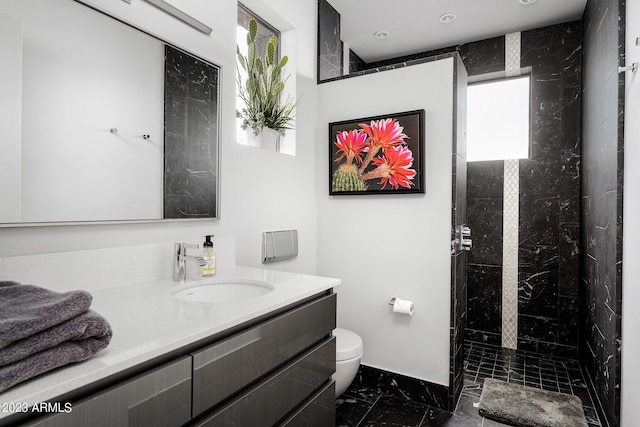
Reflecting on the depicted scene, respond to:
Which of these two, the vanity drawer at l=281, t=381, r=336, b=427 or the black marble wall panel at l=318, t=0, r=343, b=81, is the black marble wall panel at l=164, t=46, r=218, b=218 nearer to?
the vanity drawer at l=281, t=381, r=336, b=427

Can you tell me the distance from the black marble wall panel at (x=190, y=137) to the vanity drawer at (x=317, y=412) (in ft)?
3.02

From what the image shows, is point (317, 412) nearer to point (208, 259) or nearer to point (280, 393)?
point (280, 393)

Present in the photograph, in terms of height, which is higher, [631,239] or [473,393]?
[631,239]

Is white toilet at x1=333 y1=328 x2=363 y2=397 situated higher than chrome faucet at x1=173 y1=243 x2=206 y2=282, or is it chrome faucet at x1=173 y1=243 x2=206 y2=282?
chrome faucet at x1=173 y1=243 x2=206 y2=282

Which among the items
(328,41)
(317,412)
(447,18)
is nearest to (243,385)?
(317,412)

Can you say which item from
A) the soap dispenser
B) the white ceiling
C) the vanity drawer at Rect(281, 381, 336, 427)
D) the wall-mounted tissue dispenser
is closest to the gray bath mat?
the vanity drawer at Rect(281, 381, 336, 427)

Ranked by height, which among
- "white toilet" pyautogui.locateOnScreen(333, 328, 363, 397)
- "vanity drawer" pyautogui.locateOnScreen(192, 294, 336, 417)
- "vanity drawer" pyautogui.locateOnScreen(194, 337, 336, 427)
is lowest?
"white toilet" pyautogui.locateOnScreen(333, 328, 363, 397)

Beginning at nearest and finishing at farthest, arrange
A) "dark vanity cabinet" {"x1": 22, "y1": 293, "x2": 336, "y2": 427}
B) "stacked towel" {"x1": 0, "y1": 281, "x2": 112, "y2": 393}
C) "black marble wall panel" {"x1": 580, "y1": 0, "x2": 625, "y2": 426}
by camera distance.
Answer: "stacked towel" {"x1": 0, "y1": 281, "x2": 112, "y2": 393}
"dark vanity cabinet" {"x1": 22, "y1": 293, "x2": 336, "y2": 427}
"black marble wall panel" {"x1": 580, "y1": 0, "x2": 625, "y2": 426}

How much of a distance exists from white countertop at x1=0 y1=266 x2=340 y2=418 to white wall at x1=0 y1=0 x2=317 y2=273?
22 cm

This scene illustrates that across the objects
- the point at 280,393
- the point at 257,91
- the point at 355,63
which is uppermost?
the point at 355,63

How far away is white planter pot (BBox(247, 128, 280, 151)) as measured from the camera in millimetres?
2033

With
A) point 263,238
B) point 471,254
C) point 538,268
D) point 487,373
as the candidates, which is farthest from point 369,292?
point 538,268

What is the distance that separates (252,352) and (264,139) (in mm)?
1299

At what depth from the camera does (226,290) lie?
4.97 ft
